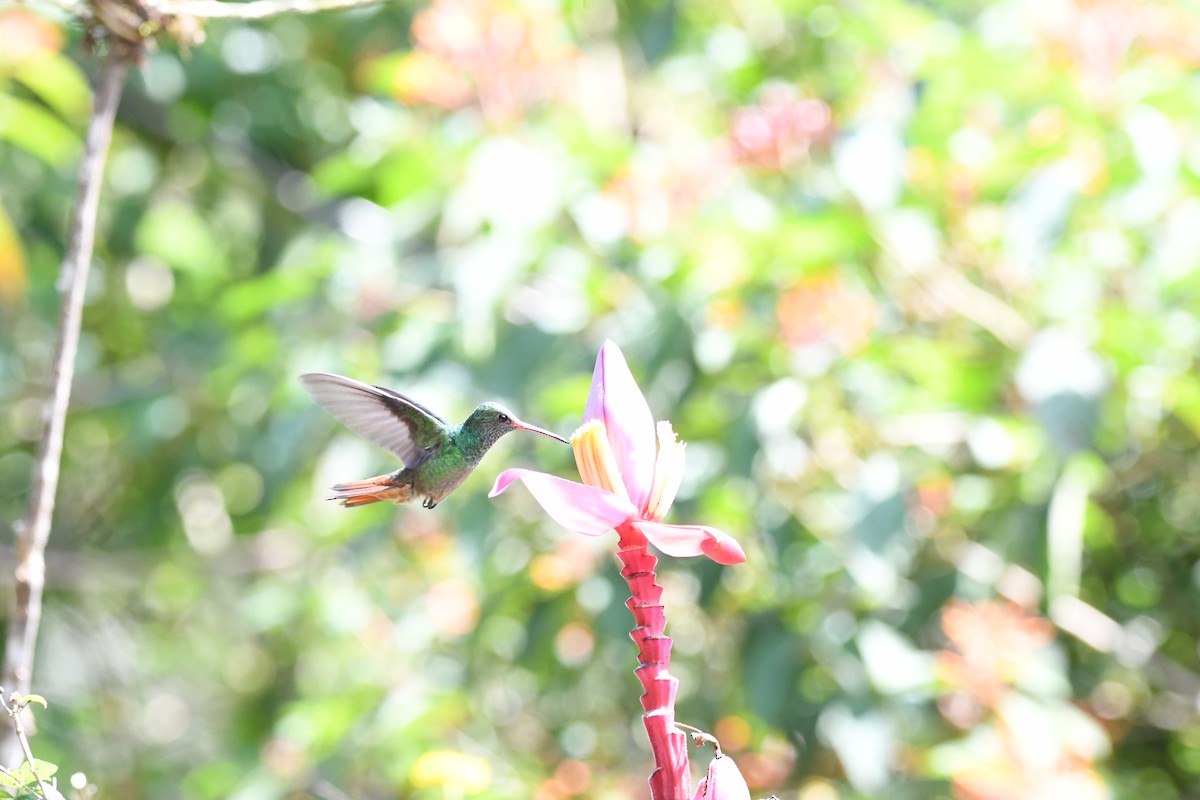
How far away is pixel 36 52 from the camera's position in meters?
2.14

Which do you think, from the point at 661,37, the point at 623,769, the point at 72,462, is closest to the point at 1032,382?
the point at 661,37

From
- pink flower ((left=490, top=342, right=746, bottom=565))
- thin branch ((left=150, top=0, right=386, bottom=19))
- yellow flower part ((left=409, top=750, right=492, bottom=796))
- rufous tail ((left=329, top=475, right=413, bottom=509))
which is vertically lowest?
yellow flower part ((left=409, top=750, right=492, bottom=796))

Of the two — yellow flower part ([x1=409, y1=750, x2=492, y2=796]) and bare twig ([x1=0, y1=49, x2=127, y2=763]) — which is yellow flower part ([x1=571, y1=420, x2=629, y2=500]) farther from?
yellow flower part ([x1=409, y1=750, x2=492, y2=796])

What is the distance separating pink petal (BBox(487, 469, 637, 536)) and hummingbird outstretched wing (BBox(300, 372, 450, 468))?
30cm

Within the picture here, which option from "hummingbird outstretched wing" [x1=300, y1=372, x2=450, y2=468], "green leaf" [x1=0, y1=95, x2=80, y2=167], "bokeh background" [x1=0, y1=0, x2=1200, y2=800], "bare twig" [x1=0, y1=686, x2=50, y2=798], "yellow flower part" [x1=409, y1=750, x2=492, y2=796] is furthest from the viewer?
"green leaf" [x1=0, y1=95, x2=80, y2=167]

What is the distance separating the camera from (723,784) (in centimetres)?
46

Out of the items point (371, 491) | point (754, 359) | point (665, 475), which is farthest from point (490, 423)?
point (754, 359)

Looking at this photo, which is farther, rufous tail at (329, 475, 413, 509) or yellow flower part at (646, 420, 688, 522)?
rufous tail at (329, 475, 413, 509)

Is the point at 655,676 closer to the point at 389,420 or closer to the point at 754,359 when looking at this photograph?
the point at 389,420

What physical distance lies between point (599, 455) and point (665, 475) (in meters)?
0.03

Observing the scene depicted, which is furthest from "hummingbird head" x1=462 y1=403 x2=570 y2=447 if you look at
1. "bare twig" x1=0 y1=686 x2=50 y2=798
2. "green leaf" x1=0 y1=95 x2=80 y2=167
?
"green leaf" x1=0 y1=95 x2=80 y2=167

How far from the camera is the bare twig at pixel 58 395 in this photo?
2.04 feet

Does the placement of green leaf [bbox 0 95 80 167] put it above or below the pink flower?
below

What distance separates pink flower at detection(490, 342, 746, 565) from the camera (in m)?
0.45
